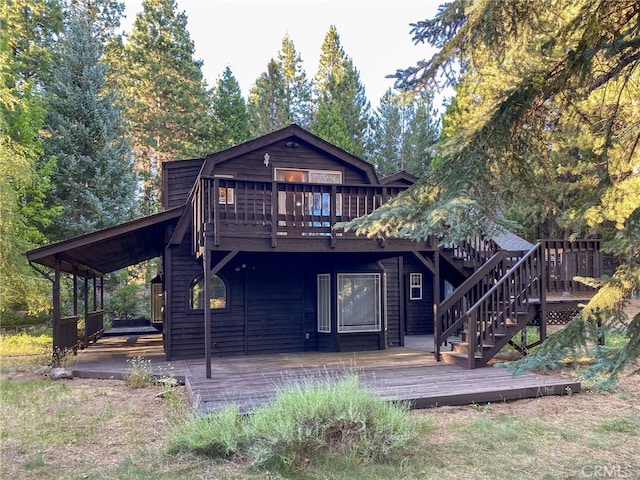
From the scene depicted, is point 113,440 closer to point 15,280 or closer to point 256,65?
point 15,280

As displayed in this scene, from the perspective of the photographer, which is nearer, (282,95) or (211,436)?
(211,436)

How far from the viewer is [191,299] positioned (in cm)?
1044

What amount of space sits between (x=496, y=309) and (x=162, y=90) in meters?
24.1

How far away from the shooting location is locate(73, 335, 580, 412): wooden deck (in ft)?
20.5

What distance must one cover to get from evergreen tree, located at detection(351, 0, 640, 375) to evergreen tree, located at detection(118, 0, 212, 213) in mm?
24050

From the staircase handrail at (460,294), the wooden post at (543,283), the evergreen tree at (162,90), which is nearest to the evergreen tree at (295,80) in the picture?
the evergreen tree at (162,90)

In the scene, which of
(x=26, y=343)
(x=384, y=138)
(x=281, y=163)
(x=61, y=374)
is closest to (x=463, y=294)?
(x=281, y=163)

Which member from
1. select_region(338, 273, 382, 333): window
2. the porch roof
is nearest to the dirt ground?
the porch roof

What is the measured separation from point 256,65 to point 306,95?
13.6 feet

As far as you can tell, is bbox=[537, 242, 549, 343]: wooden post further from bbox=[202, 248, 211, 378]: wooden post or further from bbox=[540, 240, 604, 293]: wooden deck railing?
bbox=[202, 248, 211, 378]: wooden post

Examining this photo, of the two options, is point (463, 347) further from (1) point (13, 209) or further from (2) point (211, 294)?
(1) point (13, 209)

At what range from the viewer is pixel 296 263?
37.2 ft

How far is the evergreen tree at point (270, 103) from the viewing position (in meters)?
32.1

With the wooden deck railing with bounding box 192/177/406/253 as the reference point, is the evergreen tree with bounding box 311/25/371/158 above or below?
above
